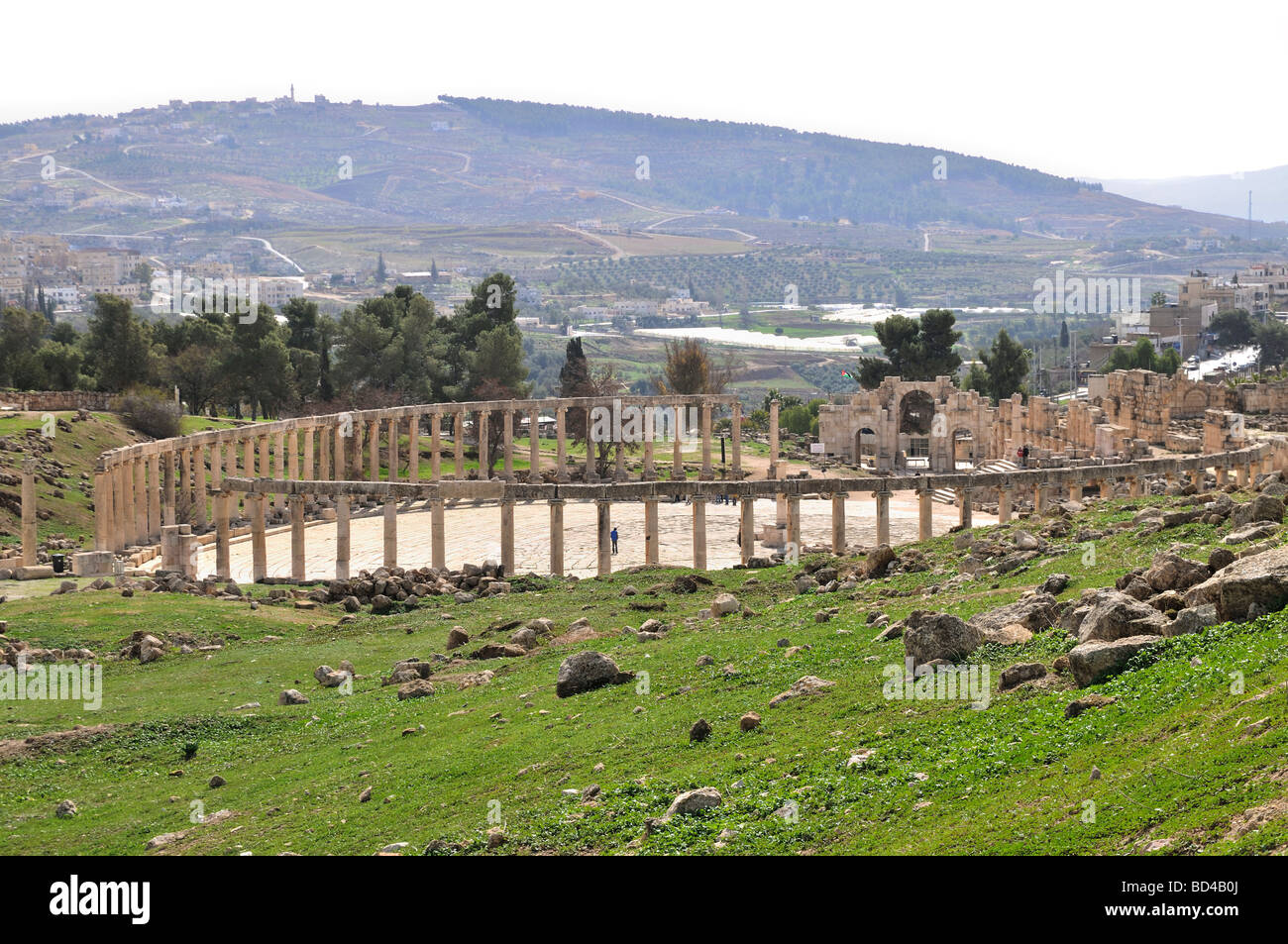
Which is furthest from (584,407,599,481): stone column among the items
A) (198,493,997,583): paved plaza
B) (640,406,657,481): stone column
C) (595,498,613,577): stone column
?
(595,498,613,577): stone column

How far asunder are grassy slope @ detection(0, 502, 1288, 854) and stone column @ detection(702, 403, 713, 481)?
137 ft

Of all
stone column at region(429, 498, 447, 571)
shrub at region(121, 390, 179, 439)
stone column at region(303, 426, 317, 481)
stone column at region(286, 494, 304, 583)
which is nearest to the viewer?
stone column at region(429, 498, 447, 571)

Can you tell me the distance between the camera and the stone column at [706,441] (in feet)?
260

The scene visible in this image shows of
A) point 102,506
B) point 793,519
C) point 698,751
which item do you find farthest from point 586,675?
point 102,506

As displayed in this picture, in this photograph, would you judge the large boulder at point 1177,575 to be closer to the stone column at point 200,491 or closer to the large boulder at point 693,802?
the large boulder at point 693,802

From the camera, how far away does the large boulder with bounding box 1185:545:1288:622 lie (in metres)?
20.8

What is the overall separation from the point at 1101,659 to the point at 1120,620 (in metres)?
1.51

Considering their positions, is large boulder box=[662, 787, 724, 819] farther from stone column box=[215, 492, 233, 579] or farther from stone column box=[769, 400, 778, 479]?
stone column box=[769, 400, 778, 479]

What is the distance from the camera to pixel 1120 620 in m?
21.7

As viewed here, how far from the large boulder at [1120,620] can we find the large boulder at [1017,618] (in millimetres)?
2035

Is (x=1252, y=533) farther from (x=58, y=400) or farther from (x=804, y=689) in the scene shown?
(x=58, y=400)

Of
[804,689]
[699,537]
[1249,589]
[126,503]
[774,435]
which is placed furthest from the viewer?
[774,435]

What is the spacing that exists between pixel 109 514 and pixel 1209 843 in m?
47.3

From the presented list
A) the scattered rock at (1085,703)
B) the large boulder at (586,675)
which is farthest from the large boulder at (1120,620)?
the large boulder at (586,675)
